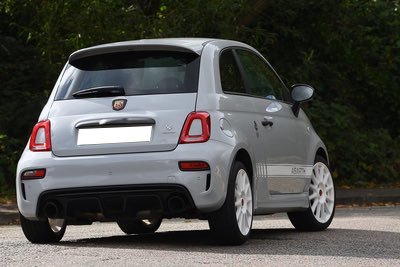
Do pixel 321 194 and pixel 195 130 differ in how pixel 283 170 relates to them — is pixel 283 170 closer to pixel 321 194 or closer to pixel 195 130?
pixel 321 194

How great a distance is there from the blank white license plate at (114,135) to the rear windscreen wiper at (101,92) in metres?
0.37

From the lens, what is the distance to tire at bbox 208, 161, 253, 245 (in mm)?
9109

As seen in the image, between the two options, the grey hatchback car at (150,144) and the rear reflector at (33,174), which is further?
the rear reflector at (33,174)

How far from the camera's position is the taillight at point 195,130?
9.00 m

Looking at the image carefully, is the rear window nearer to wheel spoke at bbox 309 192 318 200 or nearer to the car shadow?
the car shadow

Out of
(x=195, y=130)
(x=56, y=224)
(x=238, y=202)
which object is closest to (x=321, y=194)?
(x=238, y=202)

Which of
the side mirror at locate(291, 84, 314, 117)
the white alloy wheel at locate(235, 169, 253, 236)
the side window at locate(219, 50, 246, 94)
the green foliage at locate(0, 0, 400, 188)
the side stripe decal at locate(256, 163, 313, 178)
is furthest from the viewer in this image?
the green foliage at locate(0, 0, 400, 188)

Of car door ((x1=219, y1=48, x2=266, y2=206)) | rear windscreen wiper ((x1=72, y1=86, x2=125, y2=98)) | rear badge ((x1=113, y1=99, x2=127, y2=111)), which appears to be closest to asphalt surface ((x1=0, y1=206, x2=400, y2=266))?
car door ((x1=219, y1=48, x2=266, y2=206))

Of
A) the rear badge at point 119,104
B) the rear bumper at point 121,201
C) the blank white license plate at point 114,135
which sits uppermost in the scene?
the rear badge at point 119,104

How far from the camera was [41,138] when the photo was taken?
31.0ft

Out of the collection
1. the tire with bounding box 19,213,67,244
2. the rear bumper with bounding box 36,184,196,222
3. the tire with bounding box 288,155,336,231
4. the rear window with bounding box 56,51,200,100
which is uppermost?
the rear window with bounding box 56,51,200,100

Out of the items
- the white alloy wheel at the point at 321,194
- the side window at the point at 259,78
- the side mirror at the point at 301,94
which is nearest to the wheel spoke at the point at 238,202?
the side window at the point at 259,78

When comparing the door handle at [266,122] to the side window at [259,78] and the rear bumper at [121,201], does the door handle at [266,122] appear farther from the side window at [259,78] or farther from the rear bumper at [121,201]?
the rear bumper at [121,201]

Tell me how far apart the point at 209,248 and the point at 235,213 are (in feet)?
1.14
